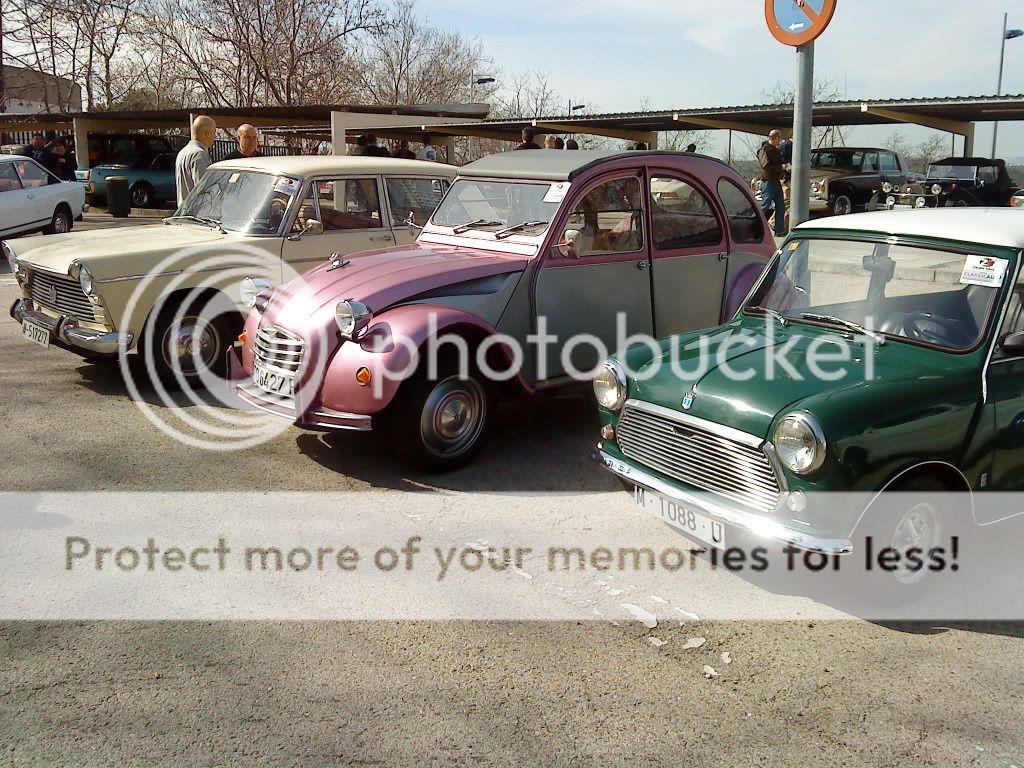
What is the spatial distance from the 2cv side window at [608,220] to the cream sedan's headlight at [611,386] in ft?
5.76

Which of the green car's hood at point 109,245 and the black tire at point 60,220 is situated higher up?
the black tire at point 60,220

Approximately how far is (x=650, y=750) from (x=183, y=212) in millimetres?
7003

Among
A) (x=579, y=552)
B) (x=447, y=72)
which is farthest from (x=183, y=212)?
(x=447, y=72)

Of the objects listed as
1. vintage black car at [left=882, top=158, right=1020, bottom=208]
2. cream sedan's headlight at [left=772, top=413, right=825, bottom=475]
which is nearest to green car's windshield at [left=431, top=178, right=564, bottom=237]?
cream sedan's headlight at [left=772, top=413, right=825, bottom=475]

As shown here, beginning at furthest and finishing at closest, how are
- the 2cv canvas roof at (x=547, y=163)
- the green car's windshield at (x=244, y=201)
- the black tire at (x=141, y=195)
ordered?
the black tire at (x=141, y=195) < the green car's windshield at (x=244, y=201) < the 2cv canvas roof at (x=547, y=163)

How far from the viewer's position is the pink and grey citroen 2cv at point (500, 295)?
5.55 metres

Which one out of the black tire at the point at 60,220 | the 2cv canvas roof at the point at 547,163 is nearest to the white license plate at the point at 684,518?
the 2cv canvas roof at the point at 547,163

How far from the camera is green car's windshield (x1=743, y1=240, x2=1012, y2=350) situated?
4.46m

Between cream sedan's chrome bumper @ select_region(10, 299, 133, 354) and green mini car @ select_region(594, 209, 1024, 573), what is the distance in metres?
4.05

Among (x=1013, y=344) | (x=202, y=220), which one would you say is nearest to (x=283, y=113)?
(x=202, y=220)

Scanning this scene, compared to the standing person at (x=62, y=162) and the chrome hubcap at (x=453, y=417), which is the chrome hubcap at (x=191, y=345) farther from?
the standing person at (x=62, y=162)

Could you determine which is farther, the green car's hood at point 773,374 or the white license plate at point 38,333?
the white license plate at point 38,333

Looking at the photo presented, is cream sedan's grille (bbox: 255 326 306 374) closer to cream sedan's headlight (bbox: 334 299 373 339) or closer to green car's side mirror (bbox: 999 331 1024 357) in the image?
cream sedan's headlight (bbox: 334 299 373 339)

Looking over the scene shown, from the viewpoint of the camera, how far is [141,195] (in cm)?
2428
